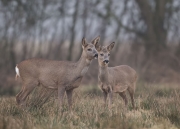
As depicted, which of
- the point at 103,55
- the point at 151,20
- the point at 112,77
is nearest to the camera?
the point at 103,55

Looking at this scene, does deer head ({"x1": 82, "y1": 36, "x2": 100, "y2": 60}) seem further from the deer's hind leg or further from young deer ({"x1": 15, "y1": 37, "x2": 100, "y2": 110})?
the deer's hind leg

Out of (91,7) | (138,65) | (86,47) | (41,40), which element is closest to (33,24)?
(41,40)

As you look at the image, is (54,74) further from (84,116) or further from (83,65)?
(84,116)

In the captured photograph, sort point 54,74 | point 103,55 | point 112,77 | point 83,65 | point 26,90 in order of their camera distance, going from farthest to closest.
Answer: point 112,77
point 103,55
point 83,65
point 54,74
point 26,90

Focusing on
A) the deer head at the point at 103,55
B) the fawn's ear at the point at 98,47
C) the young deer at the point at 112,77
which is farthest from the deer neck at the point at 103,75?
Result: the fawn's ear at the point at 98,47

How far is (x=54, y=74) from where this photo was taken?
31.8 feet

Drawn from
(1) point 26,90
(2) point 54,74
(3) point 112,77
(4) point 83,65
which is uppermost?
(4) point 83,65

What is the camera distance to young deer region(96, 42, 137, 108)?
10227 mm

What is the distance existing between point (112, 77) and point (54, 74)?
166 centimetres

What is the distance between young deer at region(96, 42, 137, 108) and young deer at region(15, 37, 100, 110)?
67cm

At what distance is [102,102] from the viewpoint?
1023 cm

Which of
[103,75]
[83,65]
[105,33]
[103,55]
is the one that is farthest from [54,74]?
[105,33]

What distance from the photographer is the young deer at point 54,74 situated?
9.57 m

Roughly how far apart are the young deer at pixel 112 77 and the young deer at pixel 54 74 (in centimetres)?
67
